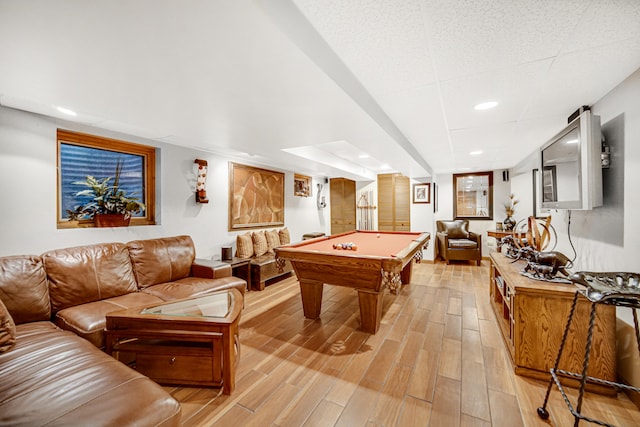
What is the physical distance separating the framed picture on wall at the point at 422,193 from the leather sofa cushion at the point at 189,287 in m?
4.79

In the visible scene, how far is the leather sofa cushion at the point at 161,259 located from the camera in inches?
116

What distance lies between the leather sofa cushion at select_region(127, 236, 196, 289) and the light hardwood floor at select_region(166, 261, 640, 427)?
1.06 meters

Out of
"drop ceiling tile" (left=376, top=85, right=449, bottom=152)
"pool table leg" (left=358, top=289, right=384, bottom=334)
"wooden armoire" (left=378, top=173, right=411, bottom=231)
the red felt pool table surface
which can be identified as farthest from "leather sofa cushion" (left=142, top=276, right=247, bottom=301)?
"wooden armoire" (left=378, top=173, right=411, bottom=231)

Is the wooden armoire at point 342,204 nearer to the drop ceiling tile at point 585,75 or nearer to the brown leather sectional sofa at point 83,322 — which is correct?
the brown leather sectional sofa at point 83,322

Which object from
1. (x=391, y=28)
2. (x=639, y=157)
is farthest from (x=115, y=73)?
A: (x=639, y=157)

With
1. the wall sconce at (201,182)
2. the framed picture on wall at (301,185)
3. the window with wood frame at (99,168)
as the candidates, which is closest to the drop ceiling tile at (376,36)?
the wall sconce at (201,182)

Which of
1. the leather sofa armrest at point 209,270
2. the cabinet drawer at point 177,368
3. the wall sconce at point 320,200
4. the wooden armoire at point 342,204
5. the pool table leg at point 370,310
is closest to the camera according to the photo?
the cabinet drawer at point 177,368

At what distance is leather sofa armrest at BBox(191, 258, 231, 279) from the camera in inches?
127

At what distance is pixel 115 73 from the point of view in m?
1.61

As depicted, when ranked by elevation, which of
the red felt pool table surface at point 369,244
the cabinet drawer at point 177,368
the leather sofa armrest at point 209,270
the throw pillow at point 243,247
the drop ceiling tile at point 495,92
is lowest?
the cabinet drawer at point 177,368

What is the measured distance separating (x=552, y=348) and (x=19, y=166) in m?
4.83

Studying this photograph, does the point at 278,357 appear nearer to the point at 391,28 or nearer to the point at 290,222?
the point at 391,28

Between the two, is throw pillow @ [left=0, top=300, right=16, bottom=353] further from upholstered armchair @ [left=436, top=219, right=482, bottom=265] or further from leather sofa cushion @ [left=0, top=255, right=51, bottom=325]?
upholstered armchair @ [left=436, top=219, right=482, bottom=265]

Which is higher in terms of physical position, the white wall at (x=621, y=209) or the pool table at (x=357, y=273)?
the white wall at (x=621, y=209)
